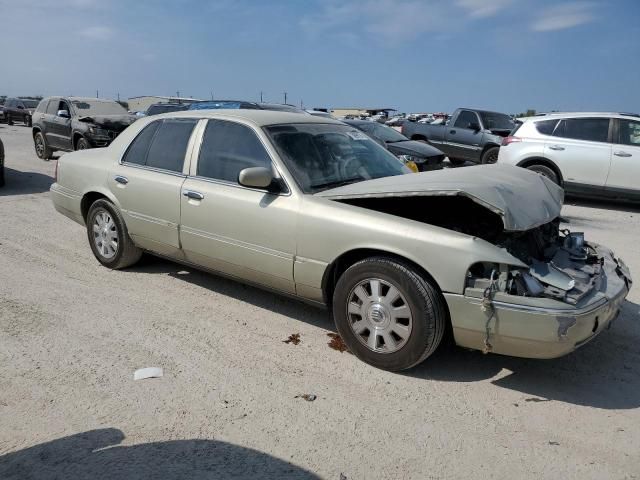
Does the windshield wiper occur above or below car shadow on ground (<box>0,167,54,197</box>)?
above

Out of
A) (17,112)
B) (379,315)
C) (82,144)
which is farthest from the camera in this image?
(17,112)

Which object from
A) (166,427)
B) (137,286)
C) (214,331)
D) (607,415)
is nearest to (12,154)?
(137,286)

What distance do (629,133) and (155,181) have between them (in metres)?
8.54

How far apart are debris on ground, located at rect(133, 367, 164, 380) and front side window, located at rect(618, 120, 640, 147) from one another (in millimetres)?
9223

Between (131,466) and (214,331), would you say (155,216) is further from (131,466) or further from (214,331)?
(131,466)

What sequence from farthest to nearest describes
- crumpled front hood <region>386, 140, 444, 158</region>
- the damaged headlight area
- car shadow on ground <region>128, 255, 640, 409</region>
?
crumpled front hood <region>386, 140, 444, 158</region> → car shadow on ground <region>128, 255, 640, 409</region> → the damaged headlight area

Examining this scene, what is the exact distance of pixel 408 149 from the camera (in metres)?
11.5

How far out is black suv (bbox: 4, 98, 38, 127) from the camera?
33844 mm

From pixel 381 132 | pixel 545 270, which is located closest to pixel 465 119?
pixel 381 132

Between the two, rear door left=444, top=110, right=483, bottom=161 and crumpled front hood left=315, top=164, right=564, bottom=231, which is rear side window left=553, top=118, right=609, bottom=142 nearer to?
rear door left=444, top=110, right=483, bottom=161

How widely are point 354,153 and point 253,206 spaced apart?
3.54 feet

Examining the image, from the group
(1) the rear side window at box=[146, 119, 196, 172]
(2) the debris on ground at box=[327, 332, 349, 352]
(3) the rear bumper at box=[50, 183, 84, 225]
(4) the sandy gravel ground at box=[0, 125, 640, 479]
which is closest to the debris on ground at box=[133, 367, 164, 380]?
(4) the sandy gravel ground at box=[0, 125, 640, 479]

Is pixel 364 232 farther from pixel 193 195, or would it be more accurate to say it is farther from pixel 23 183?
pixel 23 183

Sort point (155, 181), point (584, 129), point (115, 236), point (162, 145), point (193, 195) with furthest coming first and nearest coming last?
point (584, 129) → point (115, 236) → point (162, 145) → point (155, 181) → point (193, 195)
